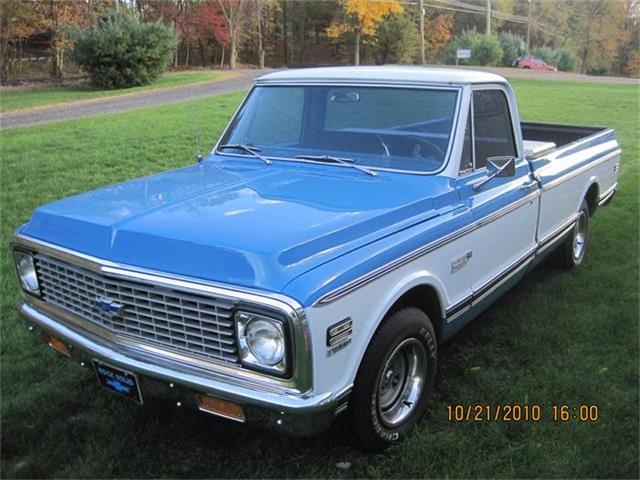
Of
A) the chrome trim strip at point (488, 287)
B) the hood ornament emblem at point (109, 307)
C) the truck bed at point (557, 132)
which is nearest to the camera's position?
the hood ornament emblem at point (109, 307)

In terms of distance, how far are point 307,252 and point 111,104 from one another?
14430 mm

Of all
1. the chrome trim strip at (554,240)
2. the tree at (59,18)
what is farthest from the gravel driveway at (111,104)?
the tree at (59,18)

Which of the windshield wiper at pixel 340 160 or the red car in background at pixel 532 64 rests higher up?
the red car in background at pixel 532 64

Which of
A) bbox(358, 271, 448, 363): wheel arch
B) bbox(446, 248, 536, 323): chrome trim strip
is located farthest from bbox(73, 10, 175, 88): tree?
bbox(358, 271, 448, 363): wheel arch

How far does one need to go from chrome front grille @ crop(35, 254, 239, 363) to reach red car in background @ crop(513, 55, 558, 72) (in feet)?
141

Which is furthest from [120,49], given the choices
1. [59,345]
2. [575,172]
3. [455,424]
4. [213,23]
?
[455,424]

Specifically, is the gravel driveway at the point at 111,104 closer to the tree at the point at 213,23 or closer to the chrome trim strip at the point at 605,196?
the chrome trim strip at the point at 605,196

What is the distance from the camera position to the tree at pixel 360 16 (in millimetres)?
35375

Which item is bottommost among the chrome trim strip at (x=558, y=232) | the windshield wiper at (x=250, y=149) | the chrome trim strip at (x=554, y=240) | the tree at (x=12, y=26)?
the chrome trim strip at (x=554, y=240)

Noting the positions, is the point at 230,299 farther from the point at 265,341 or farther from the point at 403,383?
the point at 403,383

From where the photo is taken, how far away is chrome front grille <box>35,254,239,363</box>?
244cm

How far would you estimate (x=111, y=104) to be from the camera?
15453mm

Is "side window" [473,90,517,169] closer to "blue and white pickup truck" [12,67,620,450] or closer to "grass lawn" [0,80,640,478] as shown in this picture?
"blue and white pickup truck" [12,67,620,450]

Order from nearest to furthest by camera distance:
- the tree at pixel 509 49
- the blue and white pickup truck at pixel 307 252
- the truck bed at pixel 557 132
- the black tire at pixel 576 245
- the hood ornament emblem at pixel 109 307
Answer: the blue and white pickup truck at pixel 307 252 → the hood ornament emblem at pixel 109 307 → the black tire at pixel 576 245 → the truck bed at pixel 557 132 → the tree at pixel 509 49
